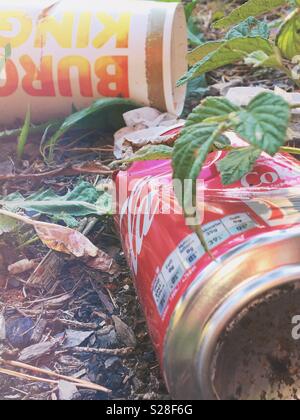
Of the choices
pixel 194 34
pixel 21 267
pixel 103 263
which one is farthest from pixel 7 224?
pixel 194 34

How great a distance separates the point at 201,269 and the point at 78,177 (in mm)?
700

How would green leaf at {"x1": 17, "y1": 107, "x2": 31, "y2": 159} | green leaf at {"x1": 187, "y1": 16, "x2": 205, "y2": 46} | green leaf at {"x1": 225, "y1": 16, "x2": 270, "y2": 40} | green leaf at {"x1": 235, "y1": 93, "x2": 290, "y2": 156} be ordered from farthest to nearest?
green leaf at {"x1": 187, "y1": 16, "x2": 205, "y2": 46}
green leaf at {"x1": 17, "y1": 107, "x2": 31, "y2": 159}
green leaf at {"x1": 225, "y1": 16, "x2": 270, "y2": 40}
green leaf at {"x1": 235, "y1": 93, "x2": 290, "y2": 156}

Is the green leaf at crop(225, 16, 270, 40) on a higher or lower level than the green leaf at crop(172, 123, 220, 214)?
higher

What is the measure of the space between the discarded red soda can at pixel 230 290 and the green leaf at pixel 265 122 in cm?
13

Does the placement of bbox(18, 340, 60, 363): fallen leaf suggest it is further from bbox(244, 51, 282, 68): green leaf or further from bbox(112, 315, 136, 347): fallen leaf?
bbox(244, 51, 282, 68): green leaf

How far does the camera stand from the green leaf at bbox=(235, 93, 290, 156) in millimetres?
737

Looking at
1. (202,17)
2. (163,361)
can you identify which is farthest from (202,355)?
(202,17)

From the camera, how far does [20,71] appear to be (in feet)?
5.13

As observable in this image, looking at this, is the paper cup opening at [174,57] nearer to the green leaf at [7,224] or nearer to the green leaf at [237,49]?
the green leaf at [7,224]

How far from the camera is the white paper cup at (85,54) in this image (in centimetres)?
154

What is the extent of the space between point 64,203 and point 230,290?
0.59 metres

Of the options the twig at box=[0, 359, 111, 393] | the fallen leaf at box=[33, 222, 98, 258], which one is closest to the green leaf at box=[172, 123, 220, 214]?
the twig at box=[0, 359, 111, 393]

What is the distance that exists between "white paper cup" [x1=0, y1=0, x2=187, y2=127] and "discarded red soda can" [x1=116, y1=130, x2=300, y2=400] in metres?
0.66

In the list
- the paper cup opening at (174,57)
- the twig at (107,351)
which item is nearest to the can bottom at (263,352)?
the twig at (107,351)
